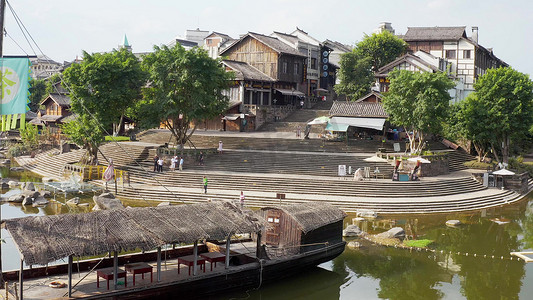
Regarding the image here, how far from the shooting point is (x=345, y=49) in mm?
86062

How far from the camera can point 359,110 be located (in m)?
50.6

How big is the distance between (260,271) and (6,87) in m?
11.1

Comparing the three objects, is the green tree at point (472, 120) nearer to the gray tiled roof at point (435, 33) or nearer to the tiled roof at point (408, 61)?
the tiled roof at point (408, 61)

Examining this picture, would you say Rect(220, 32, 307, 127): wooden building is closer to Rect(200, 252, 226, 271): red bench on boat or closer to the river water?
the river water

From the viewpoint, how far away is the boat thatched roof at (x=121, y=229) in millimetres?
16250

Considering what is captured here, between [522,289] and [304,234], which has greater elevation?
[304,234]

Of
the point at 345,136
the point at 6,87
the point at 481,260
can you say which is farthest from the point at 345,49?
the point at 6,87

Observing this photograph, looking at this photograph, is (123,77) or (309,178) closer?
(309,178)

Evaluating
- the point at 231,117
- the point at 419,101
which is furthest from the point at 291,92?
the point at 419,101

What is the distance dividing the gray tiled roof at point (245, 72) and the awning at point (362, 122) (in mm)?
12432

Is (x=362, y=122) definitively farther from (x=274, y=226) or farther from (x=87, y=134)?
(x=274, y=226)

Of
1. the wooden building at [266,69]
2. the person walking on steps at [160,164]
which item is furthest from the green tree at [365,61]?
the person walking on steps at [160,164]

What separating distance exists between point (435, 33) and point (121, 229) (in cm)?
6321

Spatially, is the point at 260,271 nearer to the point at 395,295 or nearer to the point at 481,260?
the point at 395,295
